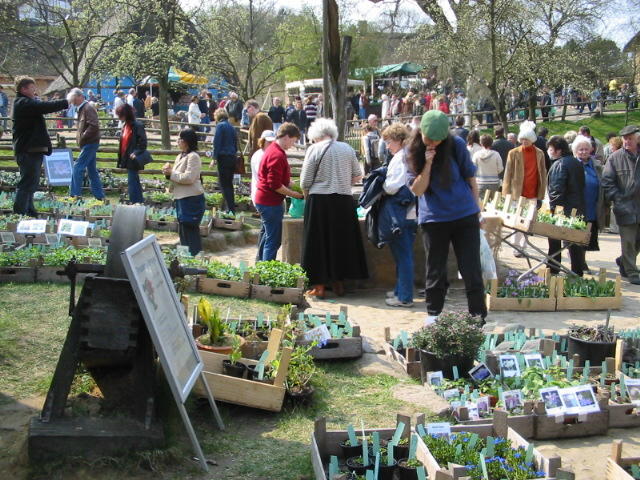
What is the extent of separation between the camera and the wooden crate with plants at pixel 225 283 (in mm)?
7836

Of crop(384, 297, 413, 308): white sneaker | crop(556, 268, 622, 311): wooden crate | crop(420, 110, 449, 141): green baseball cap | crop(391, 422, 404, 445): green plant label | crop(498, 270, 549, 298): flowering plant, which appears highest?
crop(420, 110, 449, 141): green baseball cap

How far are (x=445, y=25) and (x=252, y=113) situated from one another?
14.7 metres

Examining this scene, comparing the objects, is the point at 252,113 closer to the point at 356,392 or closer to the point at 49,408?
the point at 356,392

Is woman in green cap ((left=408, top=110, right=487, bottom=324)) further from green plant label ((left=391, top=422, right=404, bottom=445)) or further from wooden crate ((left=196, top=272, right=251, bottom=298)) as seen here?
green plant label ((left=391, top=422, right=404, bottom=445))

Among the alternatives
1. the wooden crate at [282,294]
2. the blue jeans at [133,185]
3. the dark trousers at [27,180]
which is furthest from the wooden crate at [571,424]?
the blue jeans at [133,185]

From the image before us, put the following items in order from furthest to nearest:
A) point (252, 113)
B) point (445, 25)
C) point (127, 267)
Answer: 1. point (445, 25)
2. point (252, 113)
3. point (127, 267)

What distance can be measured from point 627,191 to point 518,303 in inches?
97.8

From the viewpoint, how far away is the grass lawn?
3.99 m

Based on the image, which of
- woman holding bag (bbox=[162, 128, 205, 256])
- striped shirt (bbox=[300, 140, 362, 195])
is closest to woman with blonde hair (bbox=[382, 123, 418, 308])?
striped shirt (bbox=[300, 140, 362, 195])

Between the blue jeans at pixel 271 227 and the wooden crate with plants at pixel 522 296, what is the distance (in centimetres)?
234

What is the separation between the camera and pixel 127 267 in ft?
12.5

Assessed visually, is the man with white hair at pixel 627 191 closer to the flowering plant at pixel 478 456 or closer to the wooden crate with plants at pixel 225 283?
the wooden crate with plants at pixel 225 283

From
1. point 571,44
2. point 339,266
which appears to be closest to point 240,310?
point 339,266

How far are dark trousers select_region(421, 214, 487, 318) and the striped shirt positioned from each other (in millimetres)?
1995
